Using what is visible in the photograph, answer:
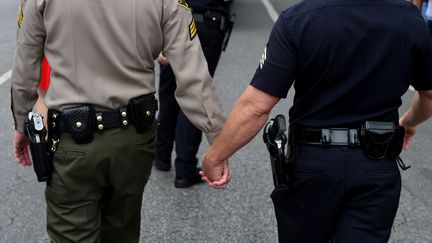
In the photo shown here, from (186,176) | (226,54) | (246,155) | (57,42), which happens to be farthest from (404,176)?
(226,54)

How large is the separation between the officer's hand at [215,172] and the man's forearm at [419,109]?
81 centimetres

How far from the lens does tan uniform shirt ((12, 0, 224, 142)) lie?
2113mm

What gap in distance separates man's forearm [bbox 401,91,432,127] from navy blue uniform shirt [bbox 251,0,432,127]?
193mm

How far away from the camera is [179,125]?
399 centimetres

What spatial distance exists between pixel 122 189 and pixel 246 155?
241 cm

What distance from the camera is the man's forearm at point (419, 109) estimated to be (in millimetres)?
2318

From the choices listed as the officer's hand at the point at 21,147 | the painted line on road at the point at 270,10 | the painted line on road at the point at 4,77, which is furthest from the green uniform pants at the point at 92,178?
the painted line on road at the point at 270,10

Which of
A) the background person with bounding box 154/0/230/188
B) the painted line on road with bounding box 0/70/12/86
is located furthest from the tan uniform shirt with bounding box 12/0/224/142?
the painted line on road with bounding box 0/70/12/86

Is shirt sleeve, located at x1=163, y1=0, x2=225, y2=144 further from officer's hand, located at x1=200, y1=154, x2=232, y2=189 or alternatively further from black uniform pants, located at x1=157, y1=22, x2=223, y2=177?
black uniform pants, located at x1=157, y1=22, x2=223, y2=177

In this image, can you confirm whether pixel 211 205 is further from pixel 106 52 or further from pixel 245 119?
pixel 106 52

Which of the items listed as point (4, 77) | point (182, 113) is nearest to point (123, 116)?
point (182, 113)

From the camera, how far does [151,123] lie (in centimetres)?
237

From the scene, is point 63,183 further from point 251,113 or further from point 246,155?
point 246,155

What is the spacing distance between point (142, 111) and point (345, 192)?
0.82 m
